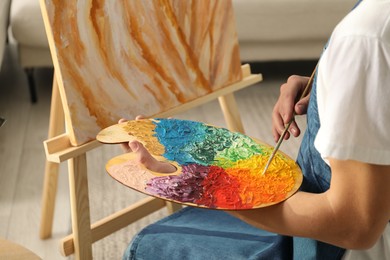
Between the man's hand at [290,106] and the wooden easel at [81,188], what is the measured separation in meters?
0.50

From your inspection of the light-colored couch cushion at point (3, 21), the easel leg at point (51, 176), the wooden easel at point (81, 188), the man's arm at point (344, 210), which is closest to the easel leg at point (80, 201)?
the wooden easel at point (81, 188)

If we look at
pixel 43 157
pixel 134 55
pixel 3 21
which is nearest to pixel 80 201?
pixel 134 55

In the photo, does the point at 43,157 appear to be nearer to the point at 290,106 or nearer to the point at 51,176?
the point at 51,176

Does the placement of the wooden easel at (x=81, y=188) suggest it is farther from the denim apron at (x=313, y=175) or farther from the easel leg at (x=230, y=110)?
the denim apron at (x=313, y=175)

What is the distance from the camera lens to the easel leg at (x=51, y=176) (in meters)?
2.22

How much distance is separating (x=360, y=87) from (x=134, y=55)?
37.2 inches

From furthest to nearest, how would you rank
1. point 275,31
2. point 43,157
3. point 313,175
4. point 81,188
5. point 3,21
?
point 275,31 < point 3,21 < point 43,157 < point 81,188 < point 313,175

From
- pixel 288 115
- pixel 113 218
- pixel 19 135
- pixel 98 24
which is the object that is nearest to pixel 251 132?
pixel 19 135

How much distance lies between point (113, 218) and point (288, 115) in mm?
767

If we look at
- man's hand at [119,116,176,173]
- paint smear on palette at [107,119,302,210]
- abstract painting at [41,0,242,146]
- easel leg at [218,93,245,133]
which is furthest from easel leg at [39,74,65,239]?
man's hand at [119,116,176,173]

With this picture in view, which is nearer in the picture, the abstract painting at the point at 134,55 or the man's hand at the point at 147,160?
the man's hand at the point at 147,160

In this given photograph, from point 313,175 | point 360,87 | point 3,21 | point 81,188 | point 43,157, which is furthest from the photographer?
point 3,21

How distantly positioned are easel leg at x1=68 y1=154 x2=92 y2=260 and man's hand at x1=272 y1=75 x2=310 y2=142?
538mm

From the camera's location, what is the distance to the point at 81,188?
1.82 meters
